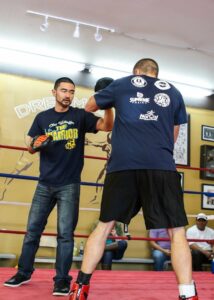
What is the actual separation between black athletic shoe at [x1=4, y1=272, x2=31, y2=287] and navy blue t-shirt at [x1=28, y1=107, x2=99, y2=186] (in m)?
0.45

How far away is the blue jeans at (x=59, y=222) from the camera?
6.04 feet

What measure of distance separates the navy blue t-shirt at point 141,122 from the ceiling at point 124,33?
1871 millimetres

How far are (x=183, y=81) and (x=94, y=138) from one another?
1332mm

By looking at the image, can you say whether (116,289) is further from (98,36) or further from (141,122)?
(98,36)

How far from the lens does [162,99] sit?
158 cm

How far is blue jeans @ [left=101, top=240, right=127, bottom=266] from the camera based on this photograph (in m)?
3.93

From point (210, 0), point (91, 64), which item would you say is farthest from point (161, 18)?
point (91, 64)

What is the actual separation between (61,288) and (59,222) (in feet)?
0.95

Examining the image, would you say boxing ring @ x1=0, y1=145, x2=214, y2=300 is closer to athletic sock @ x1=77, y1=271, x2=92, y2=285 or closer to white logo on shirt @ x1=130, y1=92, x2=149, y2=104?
athletic sock @ x1=77, y1=271, x2=92, y2=285

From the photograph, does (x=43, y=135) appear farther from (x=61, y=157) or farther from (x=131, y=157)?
Result: (x=131, y=157)

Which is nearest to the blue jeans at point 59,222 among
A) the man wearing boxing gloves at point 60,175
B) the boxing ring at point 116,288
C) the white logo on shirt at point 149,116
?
the man wearing boxing gloves at point 60,175

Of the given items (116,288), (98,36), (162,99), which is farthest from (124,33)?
(116,288)

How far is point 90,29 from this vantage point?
12.4 feet

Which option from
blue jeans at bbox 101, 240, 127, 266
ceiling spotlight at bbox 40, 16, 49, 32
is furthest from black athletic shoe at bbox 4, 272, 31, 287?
ceiling spotlight at bbox 40, 16, 49, 32
